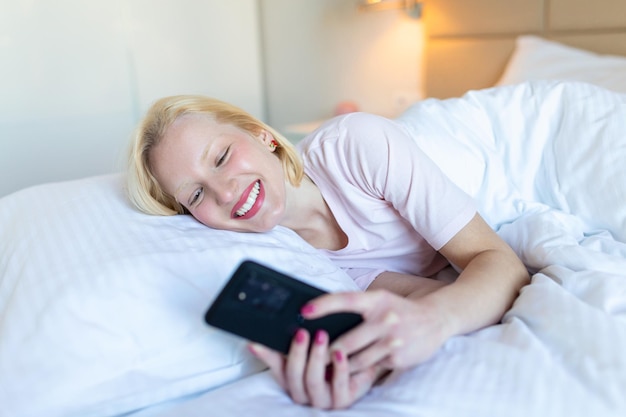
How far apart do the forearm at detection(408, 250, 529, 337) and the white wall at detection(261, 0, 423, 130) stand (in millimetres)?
1435

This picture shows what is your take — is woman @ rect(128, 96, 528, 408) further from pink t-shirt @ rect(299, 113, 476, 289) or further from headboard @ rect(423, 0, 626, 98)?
headboard @ rect(423, 0, 626, 98)

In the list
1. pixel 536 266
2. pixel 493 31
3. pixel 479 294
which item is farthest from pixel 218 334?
pixel 493 31

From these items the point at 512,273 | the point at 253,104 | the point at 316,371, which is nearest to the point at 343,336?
the point at 316,371

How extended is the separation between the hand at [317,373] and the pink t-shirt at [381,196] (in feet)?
1.09

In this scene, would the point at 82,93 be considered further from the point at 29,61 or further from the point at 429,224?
the point at 429,224

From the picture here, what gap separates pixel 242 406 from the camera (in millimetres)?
632

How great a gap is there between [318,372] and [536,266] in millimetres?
478

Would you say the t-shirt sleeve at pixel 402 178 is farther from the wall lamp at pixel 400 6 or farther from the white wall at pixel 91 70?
the white wall at pixel 91 70

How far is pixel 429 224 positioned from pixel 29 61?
1.78 meters

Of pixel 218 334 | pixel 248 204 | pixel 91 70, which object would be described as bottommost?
pixel 218 334

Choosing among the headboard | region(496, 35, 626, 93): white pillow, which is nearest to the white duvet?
region(496, 35, 626, 93): white pillow

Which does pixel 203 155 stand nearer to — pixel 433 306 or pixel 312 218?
pixel 312 218

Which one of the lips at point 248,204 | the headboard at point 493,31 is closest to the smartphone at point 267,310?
the lips at point 248,204

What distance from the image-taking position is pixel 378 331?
0.61 m
